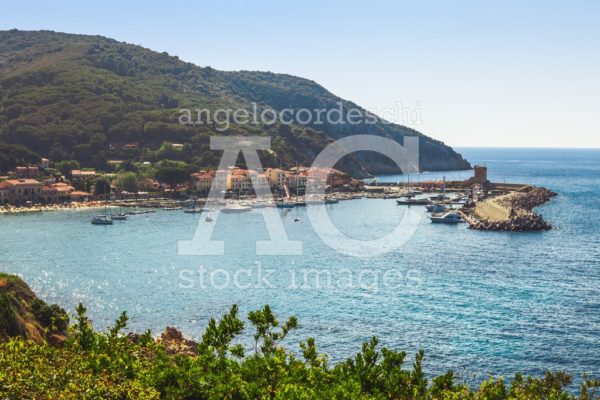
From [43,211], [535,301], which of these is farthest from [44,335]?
[43,211]

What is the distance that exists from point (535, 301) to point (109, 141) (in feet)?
426

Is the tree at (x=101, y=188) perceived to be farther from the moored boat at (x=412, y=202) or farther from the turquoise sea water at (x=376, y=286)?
the moored boat at (x=412, y=202)

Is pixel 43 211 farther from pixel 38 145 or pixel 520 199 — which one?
pixel 520 199

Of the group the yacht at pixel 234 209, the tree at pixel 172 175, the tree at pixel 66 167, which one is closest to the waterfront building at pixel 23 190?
the tree at pixel 66 167

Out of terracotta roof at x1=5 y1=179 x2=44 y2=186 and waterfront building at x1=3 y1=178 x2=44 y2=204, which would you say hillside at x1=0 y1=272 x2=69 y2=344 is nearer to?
waterfront building at x1=3 y1=178 x2=44 y2=204

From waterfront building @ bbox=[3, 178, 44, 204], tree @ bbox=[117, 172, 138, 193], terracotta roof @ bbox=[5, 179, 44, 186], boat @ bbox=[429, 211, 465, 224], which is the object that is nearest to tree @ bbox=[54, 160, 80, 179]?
terracotta roof @ bbox=[5, 179, 44, 186]

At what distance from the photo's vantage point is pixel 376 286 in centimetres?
5356

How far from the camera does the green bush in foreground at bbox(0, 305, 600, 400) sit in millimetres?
17016

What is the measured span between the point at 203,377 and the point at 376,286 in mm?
34735

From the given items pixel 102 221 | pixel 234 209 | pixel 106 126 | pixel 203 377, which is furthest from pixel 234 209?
pixel 203 377

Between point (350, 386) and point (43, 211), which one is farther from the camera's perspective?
point (43, 211)

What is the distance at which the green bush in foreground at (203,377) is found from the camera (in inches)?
670

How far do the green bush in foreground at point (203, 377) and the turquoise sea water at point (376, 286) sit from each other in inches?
503

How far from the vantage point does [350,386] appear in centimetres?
1898
